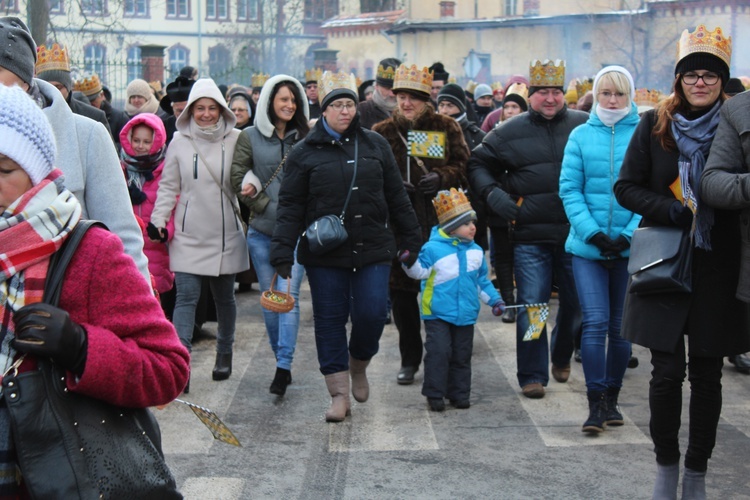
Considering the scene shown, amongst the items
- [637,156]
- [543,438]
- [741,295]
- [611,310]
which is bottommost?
[543,438]

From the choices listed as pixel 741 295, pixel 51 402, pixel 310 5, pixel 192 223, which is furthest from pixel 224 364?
pixel 310 5

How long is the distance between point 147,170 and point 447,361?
239 cm

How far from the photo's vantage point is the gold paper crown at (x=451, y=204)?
7652 mm

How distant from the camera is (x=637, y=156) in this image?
223 inches

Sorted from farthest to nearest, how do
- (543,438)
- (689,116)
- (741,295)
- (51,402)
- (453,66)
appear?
1. (453,66)
2. (543,438)
3. (689,116)
4. (741,295)
5. (51,402)

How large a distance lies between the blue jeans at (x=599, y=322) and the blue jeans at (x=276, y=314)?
1.97 meters

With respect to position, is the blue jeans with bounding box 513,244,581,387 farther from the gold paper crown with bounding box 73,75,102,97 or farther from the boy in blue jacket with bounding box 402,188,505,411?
the gold paper crown with bounding box 73,75,102,97

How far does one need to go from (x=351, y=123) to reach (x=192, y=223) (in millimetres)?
1477

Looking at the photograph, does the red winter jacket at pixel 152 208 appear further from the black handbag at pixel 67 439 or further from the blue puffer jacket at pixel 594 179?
the black handbag at pixel 67 439

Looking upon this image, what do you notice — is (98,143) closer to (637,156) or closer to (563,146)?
(637,156)

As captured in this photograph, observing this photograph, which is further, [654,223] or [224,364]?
[224,364]

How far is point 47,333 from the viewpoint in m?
2.54

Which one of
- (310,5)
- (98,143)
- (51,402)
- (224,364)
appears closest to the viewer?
(51,402)

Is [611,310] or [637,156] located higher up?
[637,156]
